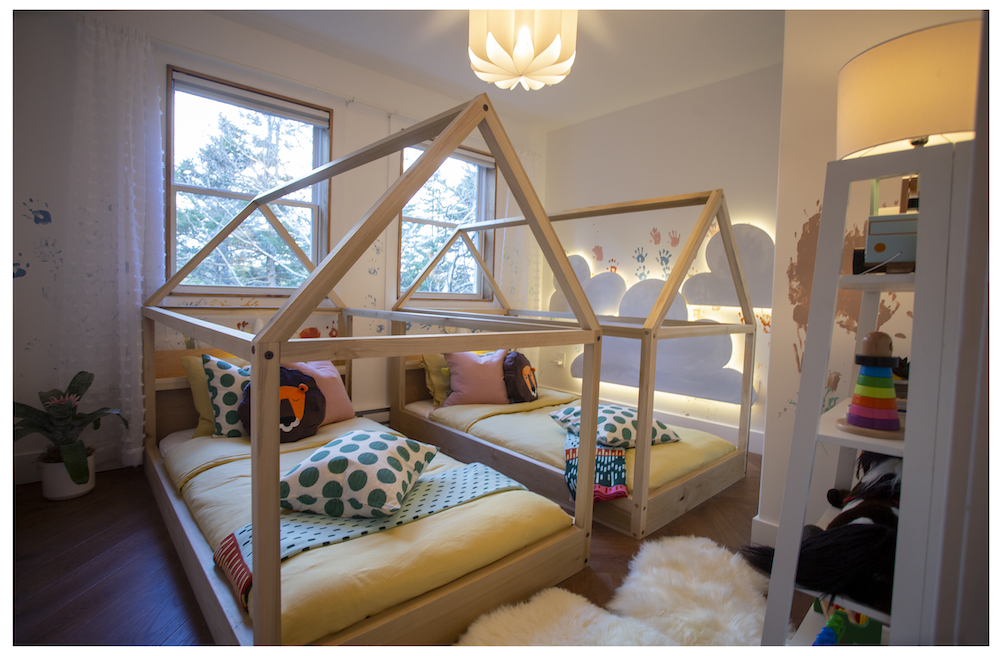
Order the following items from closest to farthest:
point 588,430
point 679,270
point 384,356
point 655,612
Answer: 1. point 384,356
2. point 655,612
3. point 588,430
4. point 679,270

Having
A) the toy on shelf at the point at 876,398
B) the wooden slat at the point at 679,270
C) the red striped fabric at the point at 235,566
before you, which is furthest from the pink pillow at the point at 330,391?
the toy on shelf at the point at 876,398

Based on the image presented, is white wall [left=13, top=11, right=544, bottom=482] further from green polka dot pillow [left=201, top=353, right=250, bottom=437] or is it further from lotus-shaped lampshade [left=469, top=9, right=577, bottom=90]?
lotus-shaped lampshade [left=469, top=9, right=577, bottom=90]

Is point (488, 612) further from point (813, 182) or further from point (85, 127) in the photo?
point (85, 127)

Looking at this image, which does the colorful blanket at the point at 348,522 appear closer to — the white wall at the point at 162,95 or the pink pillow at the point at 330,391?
the pink pillow at the point at 330,391

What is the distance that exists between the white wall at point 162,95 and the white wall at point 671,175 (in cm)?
126

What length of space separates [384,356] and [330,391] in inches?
51.9

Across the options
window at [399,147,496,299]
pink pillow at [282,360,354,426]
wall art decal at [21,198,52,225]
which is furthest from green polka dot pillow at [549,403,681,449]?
wall art decal at [21,198,52,225]

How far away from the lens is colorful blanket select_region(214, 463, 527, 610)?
3.75ft

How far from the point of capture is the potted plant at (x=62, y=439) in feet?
6.50

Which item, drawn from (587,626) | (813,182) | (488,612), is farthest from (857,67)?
(488,612)

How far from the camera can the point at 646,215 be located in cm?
360

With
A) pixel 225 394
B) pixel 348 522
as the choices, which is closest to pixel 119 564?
pixel 225 394

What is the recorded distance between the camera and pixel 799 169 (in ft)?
5.61

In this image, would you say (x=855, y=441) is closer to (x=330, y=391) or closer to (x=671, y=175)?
(x=330, y=391)
